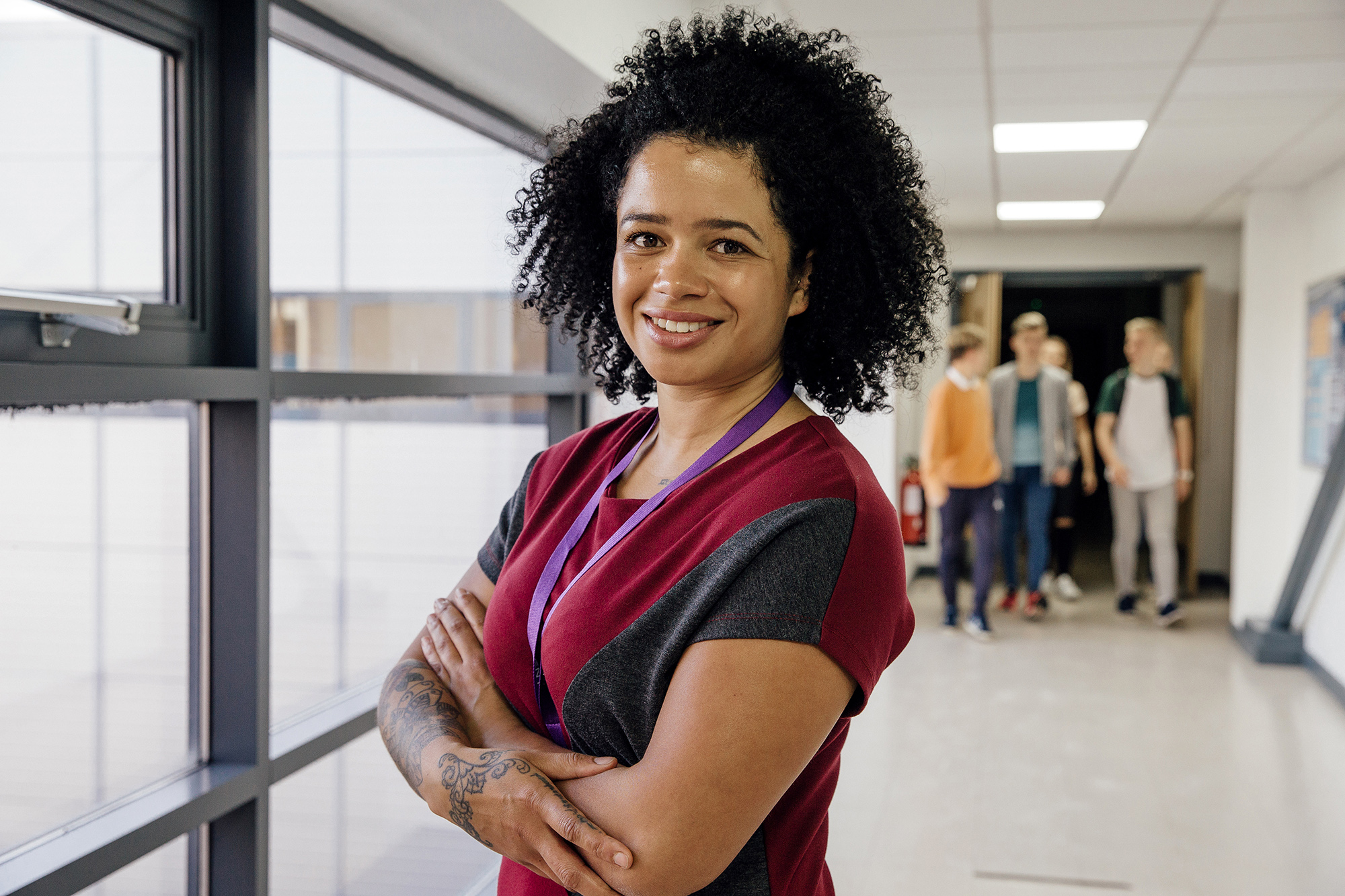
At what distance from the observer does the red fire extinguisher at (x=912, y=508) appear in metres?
7.11

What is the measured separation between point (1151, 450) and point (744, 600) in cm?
609

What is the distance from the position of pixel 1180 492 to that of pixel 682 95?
6.07 meters

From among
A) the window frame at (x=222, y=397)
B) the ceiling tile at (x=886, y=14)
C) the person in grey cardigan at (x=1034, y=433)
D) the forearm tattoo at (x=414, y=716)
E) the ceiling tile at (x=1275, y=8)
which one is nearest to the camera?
the forearm tattoo at (x=414, y=716)

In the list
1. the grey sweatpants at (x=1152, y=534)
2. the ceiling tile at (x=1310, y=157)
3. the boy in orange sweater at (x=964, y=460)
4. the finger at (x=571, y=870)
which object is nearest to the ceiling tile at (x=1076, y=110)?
the ceiling tile at (x=1310, y=157)

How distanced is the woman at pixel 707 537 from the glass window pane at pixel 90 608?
0.56 m

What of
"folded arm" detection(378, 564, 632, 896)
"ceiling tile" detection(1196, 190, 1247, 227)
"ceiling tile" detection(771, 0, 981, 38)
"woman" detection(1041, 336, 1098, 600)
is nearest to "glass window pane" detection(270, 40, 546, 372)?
"folded arm" detection(378, 564, 632, 896)

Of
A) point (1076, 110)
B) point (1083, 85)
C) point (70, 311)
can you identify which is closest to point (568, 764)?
point (70, 311)

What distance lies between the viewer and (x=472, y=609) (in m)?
1.39

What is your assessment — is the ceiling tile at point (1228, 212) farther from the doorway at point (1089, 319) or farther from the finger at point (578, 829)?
the finger at point (578, 829)

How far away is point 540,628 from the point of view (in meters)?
1.20

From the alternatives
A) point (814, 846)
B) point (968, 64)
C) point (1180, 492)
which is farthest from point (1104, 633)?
point (814, 846)

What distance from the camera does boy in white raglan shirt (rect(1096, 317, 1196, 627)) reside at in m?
6.35

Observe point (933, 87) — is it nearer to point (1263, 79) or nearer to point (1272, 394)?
point (1263, 79)

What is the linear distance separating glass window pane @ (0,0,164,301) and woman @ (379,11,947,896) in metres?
0.75
